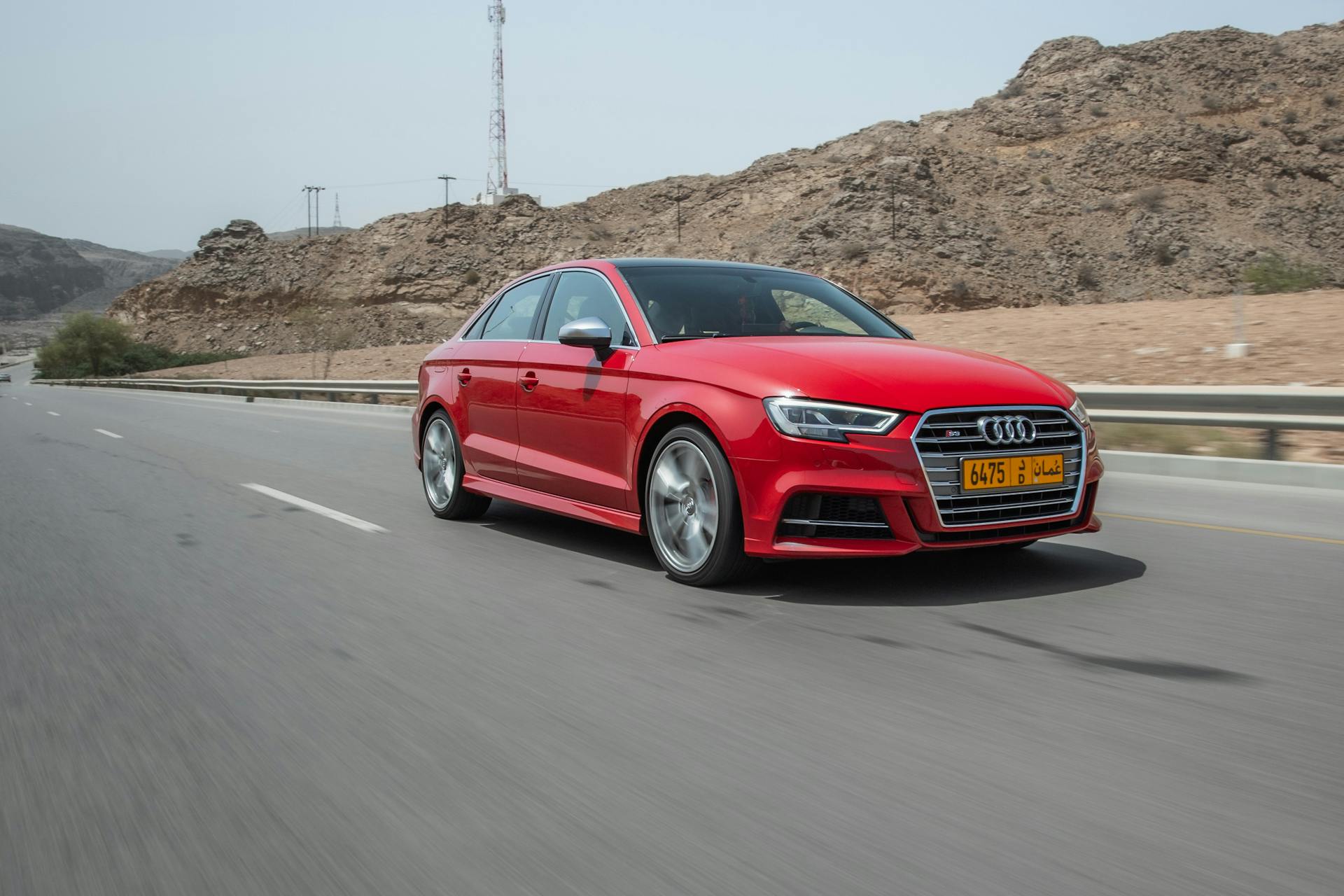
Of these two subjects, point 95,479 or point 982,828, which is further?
point 95,479

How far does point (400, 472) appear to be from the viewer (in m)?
11.9

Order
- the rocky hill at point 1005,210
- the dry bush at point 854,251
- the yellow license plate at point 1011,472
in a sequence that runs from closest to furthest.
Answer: the yellow license plate at point 1011,472, the rocky hill at point 1005,210, the dry bush at point 854,251

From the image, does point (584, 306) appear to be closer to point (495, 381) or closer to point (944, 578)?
point (495, 381)

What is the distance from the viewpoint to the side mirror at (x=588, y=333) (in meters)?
6.38

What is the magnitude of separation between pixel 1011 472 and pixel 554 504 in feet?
8.60

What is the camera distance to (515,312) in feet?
26.1

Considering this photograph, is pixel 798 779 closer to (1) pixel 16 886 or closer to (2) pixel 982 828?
(2) pixel 982 828

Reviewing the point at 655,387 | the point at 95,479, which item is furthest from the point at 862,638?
the point at 95,479

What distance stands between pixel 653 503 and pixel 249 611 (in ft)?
6.26

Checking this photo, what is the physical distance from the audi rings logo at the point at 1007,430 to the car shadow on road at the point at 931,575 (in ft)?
2.24

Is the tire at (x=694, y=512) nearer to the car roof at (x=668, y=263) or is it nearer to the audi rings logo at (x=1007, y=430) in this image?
the audi rings logo at (x=1007, y=430)

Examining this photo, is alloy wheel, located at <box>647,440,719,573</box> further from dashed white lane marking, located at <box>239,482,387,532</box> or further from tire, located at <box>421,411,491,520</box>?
dashed white lane marking, located at <box>239,482,387,532</box>

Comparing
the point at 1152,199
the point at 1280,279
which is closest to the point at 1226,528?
→ the point at 1280,279

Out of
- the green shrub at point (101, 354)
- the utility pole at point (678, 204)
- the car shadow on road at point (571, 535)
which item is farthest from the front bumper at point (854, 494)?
the green shrub at point (101, 354)
